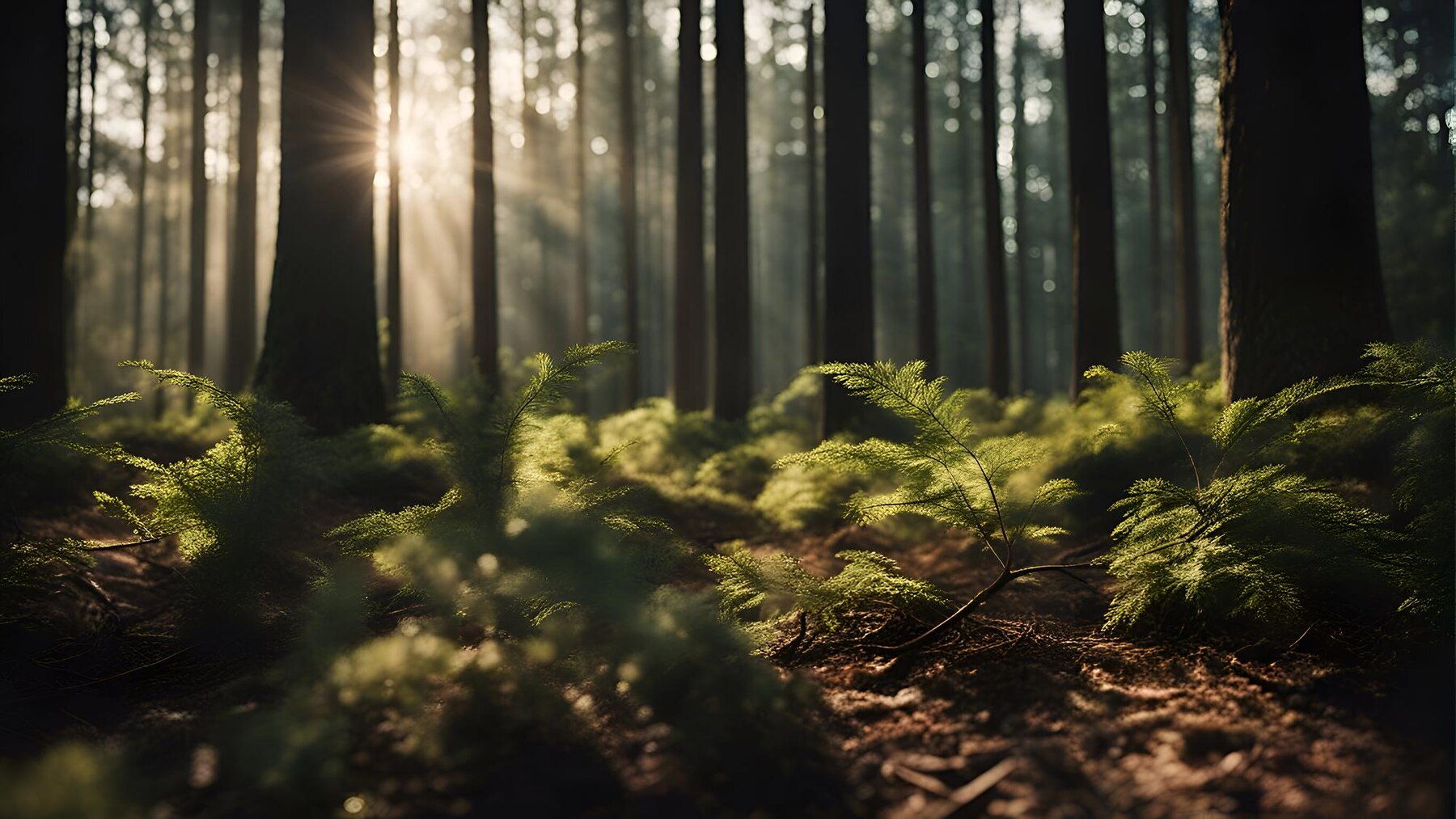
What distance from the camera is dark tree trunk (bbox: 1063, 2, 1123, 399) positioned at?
36.1ft

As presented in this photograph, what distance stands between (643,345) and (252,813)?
3345 centimetres

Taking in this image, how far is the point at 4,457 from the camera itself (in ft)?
14.1

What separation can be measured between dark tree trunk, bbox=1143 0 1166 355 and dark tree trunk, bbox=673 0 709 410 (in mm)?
11561

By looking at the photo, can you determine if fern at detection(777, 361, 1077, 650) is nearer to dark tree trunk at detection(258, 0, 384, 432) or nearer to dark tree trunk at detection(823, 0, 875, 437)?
dark tree trunk at detection(258, 0, 384, 432)

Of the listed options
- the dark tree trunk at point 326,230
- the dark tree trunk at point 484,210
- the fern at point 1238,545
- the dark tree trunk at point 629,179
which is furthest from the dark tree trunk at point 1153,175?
the fern at point 1238,545

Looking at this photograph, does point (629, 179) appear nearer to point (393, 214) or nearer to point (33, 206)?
point (393, 214)

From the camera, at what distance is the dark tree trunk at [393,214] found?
1534 cm

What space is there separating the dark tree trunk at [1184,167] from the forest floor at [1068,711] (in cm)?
1432

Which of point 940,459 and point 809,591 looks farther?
point 940,459

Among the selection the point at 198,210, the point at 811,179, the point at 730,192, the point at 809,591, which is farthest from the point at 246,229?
the point at 809,591

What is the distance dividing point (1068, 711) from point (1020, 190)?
26094 mm

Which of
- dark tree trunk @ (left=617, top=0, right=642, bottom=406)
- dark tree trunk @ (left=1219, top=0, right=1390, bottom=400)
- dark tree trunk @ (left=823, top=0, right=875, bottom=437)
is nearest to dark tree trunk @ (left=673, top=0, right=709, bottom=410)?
dark tree trunk @ (left=617, top=0, right=642, bottom=406)

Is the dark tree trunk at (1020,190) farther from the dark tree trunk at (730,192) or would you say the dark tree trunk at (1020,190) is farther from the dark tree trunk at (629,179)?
the dark tree trunk at (730,192)

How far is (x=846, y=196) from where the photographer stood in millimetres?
11141
